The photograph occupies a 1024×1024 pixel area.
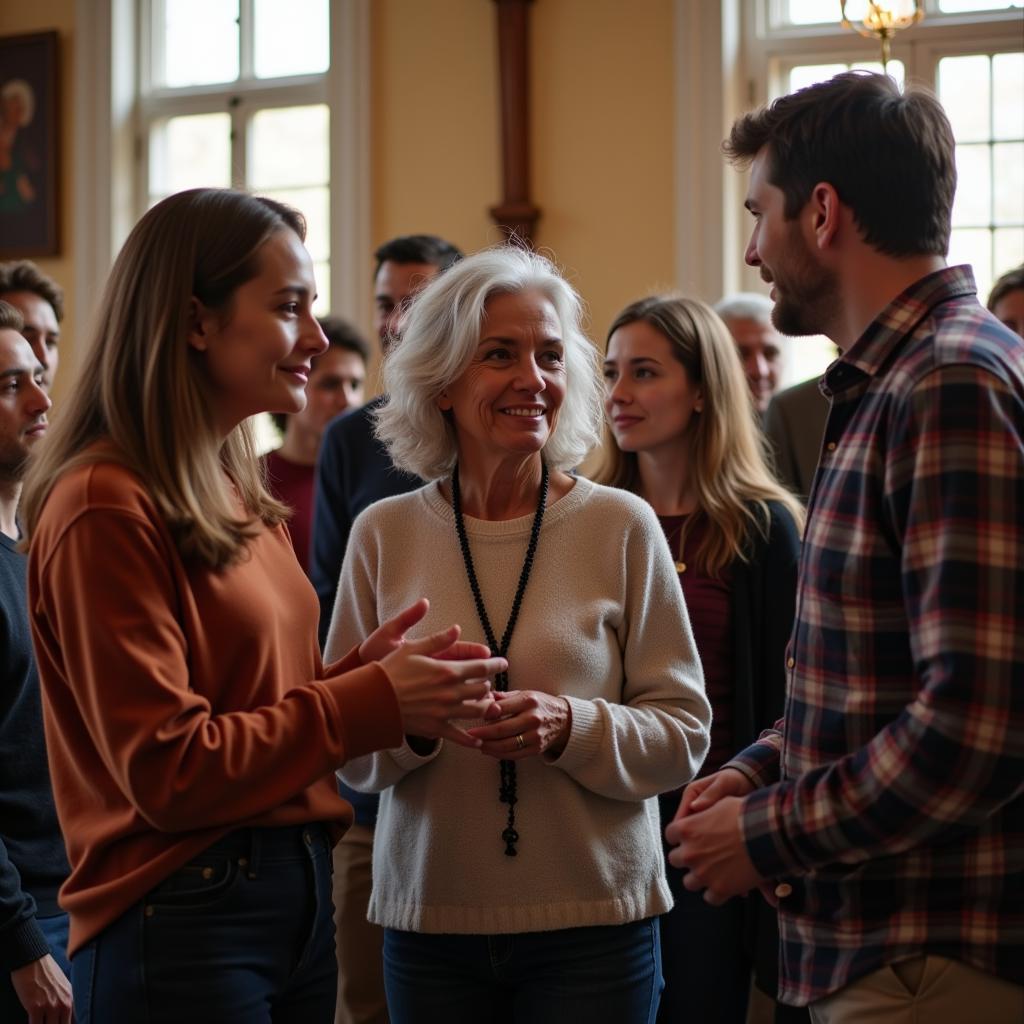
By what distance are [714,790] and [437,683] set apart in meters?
0.36

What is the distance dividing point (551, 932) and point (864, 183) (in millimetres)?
1093

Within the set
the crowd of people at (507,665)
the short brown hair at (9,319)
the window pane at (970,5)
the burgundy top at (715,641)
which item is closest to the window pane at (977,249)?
the window pane at (970,5)

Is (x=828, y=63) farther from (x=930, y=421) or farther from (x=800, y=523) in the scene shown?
(x=930, y=421)

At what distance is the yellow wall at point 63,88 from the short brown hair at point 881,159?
16.4ft

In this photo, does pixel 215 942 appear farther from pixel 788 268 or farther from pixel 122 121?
pixel 122 121

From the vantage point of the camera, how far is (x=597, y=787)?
1.96 meters

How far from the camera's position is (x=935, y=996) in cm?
143

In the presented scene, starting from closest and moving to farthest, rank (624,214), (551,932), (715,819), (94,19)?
1. (715,819)
2. (551,932)
3. (624,214)
4. (94,19)

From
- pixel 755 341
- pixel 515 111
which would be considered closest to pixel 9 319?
pixel 755 341

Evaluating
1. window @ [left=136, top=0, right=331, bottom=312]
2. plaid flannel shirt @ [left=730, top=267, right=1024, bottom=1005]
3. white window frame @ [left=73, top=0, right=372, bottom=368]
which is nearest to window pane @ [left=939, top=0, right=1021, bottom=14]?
white window frame @ [left=73, top=0, right=372, bottom=368]

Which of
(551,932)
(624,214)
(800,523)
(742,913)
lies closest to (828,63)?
(624,214)

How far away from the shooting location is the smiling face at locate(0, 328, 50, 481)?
2.42 metres

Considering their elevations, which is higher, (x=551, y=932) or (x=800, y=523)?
(x=800, y=523)

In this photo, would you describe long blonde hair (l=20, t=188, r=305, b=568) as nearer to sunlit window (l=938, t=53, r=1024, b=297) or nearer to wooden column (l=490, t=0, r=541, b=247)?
wooden column (l=490, t=0, r=541, b=247)
